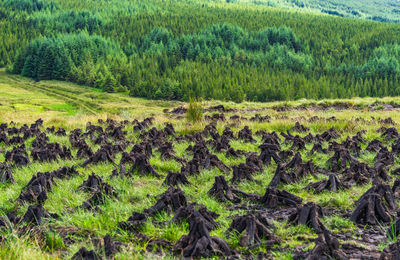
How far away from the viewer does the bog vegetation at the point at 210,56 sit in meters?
108

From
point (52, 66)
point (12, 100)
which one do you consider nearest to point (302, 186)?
point (12, 100)

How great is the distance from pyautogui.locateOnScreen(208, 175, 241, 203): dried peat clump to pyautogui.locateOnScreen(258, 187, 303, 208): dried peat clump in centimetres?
45

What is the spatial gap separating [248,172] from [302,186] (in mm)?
1108

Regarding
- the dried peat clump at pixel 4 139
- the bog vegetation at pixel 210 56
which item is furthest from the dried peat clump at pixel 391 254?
the bog vegetation at pixel 210 56

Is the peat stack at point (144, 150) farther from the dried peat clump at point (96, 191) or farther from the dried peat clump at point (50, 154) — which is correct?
the dried peat clump at point (96, 191)

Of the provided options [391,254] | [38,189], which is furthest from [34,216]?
[391,254]

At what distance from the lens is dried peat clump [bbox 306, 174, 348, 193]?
620 centimetres

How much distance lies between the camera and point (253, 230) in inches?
171

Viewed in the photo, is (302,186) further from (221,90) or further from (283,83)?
(283,83)

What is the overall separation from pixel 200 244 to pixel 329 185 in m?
3.18

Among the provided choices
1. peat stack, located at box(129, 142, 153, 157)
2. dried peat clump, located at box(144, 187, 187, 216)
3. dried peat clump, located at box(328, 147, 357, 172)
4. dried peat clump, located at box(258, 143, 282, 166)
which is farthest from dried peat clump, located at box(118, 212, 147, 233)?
peat stack, located at box(129, 142, 153, 157)

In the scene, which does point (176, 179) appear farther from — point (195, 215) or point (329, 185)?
point (329, 185)

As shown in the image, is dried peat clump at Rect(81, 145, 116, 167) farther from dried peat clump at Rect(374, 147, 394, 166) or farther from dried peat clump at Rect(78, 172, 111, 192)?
dried peat clump at Rect(374, 147, 394, 166)

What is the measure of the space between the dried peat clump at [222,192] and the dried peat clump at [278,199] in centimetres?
45
